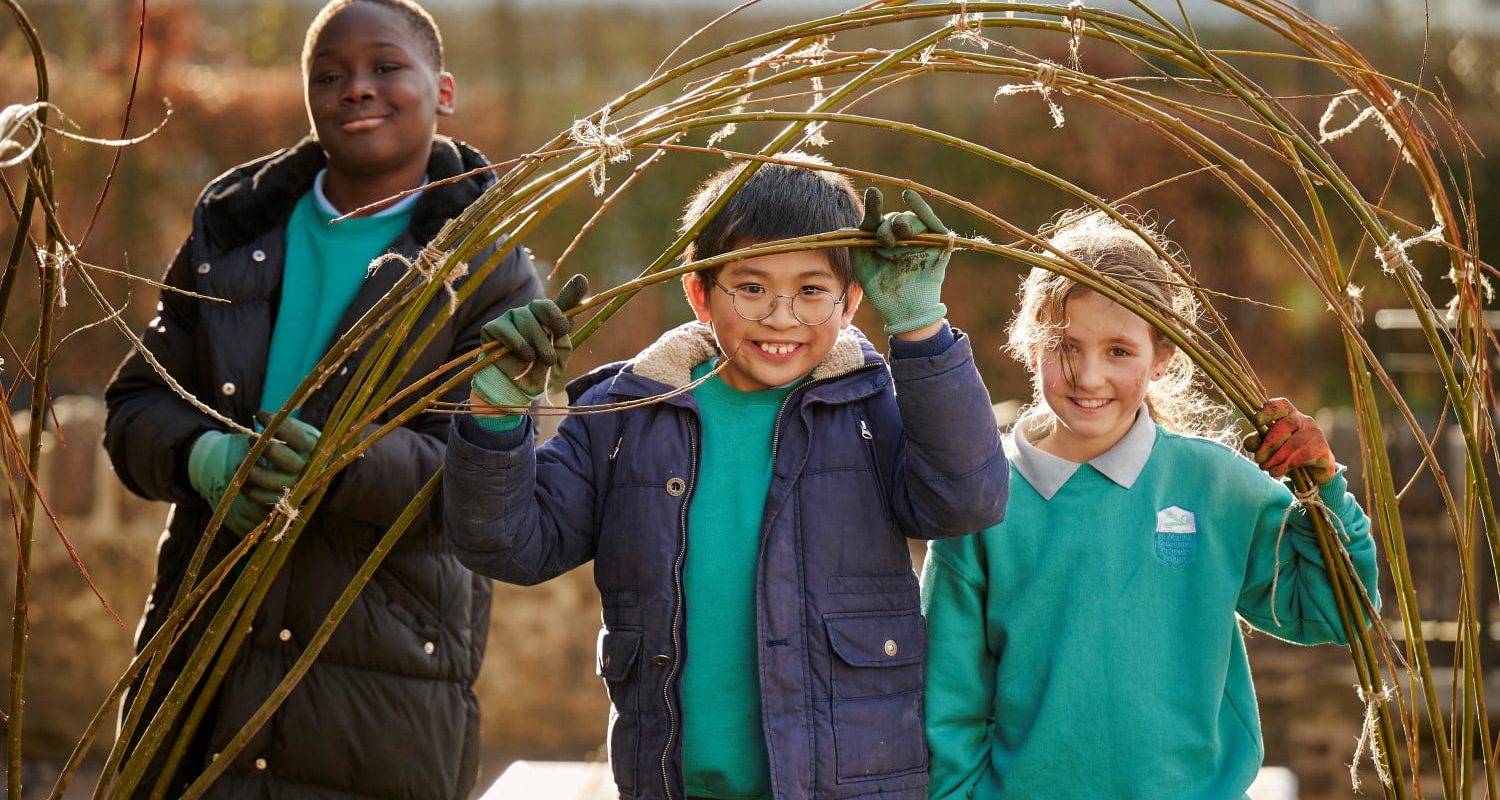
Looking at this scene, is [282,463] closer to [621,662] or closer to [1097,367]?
[621,662]

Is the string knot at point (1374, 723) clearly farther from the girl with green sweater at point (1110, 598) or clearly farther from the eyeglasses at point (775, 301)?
the eyeglasses at point (775, 301)

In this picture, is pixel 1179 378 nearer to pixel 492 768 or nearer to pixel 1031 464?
pixel 1031 464

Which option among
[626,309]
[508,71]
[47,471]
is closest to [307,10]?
[508,71]

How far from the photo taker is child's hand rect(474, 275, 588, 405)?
1528mm

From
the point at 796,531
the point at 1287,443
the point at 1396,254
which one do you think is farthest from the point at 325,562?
the point at 1396,254

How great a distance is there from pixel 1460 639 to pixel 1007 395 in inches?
192

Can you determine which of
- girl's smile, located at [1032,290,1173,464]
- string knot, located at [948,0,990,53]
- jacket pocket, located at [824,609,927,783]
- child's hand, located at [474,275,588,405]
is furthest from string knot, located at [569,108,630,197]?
girl's smile, located at [1032,290,1173,464]

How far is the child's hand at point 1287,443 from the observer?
1.67 m

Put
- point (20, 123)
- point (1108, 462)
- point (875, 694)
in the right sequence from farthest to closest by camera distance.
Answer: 1. point (1108, 462)
2. point (875, 694)
3. point (20, 123)

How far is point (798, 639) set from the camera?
1.74 metres

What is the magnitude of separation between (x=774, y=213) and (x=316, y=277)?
766 millimetres

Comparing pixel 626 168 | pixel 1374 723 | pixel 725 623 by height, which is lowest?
pixel 1374 723

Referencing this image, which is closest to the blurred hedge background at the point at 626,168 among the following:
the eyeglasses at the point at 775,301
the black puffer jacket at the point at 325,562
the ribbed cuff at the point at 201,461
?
the black puffer jacket at the point at 325,562

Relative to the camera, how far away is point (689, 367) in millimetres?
1936
